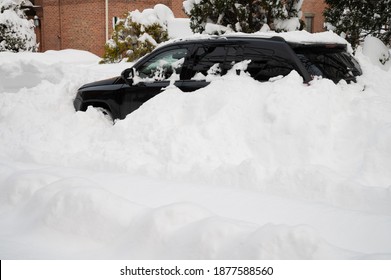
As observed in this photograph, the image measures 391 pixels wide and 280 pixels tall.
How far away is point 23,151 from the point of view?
6180 mm

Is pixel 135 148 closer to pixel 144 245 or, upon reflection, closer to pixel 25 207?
pixel 25 207

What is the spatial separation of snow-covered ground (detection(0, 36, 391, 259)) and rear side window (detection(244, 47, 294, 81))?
157mm

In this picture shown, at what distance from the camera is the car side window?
6.69 metres

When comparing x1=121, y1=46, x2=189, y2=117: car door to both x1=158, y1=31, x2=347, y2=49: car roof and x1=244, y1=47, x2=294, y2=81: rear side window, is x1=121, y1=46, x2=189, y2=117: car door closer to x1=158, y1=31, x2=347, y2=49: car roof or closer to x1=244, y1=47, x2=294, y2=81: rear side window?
x1=158, y1=31, x2=347, y2=49: car roof

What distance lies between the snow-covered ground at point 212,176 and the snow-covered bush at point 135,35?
8.86m

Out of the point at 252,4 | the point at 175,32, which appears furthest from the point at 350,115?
the point at 175,32

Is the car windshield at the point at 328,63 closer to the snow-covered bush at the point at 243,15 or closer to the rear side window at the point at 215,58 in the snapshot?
the rear side window at the point at 215,58

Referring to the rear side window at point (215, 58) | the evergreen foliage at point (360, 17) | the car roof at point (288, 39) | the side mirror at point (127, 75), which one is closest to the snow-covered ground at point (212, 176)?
the rear side window at point (215, 58)

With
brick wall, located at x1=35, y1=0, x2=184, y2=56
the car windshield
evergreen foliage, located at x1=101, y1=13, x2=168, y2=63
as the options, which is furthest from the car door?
brick wall, located at x1=35, y1=0, x2=184, y2=56

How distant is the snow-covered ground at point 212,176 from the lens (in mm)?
3467

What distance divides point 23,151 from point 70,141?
2.10ft

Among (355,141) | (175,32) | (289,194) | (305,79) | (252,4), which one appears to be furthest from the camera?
(175,32)

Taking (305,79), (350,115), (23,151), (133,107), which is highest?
(305,79)

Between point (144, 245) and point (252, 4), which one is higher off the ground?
point (252, 4)
